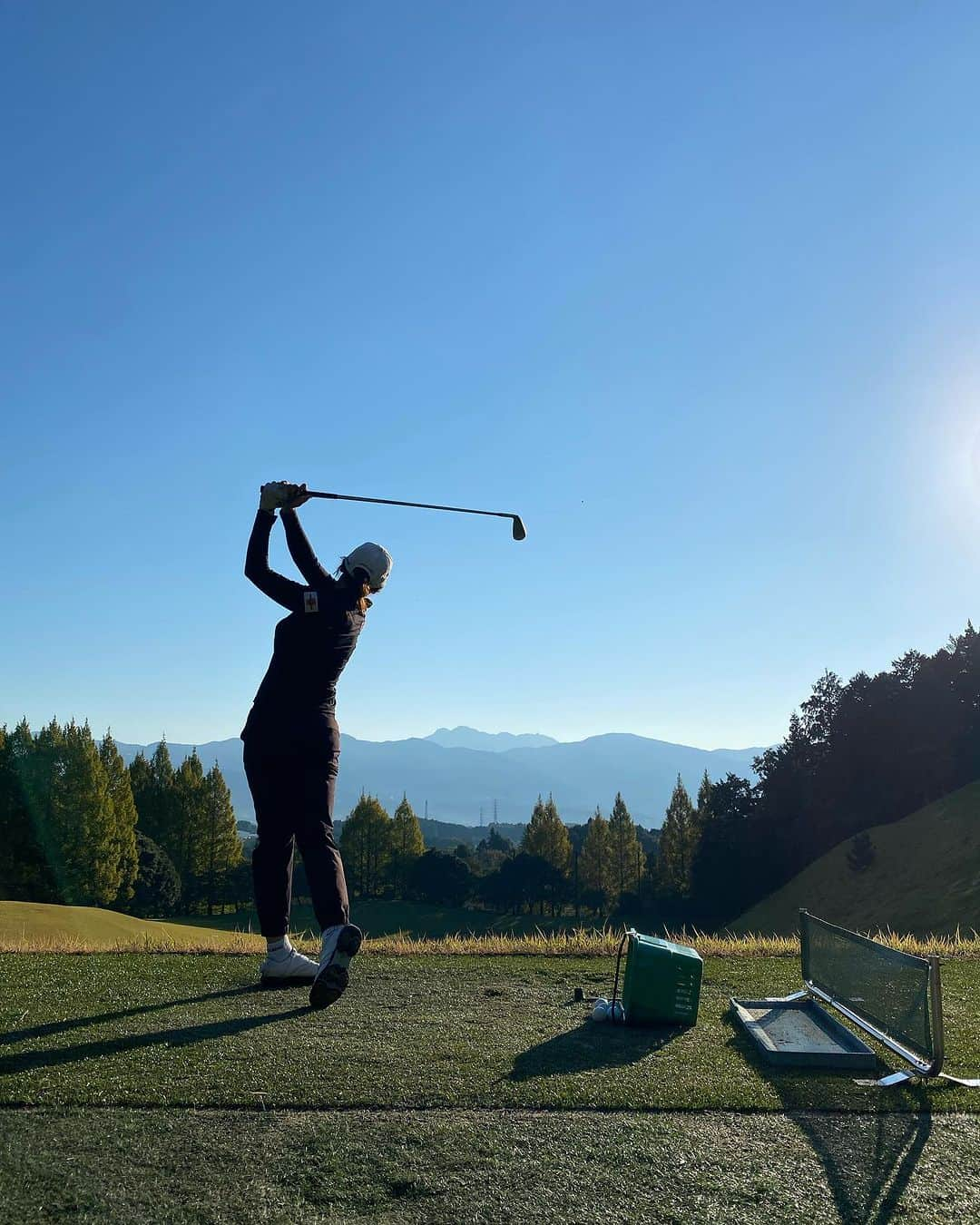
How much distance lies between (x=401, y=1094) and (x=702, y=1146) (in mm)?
1098

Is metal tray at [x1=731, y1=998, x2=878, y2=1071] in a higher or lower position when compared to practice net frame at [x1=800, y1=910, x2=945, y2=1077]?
lower

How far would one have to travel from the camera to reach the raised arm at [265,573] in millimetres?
5898

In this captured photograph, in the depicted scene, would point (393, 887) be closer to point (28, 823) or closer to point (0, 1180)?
point (28, 823)

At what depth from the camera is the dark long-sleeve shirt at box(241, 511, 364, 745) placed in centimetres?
564

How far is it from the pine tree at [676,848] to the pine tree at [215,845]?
2966cm

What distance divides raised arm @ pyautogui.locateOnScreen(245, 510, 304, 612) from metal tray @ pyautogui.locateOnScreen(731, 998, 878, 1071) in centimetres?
349

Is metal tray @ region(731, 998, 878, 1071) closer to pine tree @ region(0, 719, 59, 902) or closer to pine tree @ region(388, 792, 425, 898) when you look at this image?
pine tree @ region(0, 719, 59, 902)

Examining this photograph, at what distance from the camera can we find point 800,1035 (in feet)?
14.8

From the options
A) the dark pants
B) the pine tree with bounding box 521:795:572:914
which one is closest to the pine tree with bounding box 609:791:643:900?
the pine tree with bounding box 521:795:572:914

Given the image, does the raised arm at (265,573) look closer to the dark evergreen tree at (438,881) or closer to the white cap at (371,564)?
the white cap at (371,564)

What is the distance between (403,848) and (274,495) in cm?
6646

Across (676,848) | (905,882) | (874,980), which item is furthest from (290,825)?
(676,848)

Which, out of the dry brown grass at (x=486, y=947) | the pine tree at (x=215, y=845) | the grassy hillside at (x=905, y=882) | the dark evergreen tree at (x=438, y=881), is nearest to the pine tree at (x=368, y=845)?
the dark evergreen tree at (x=438, y=881)

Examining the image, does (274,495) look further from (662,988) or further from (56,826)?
(56,826)
